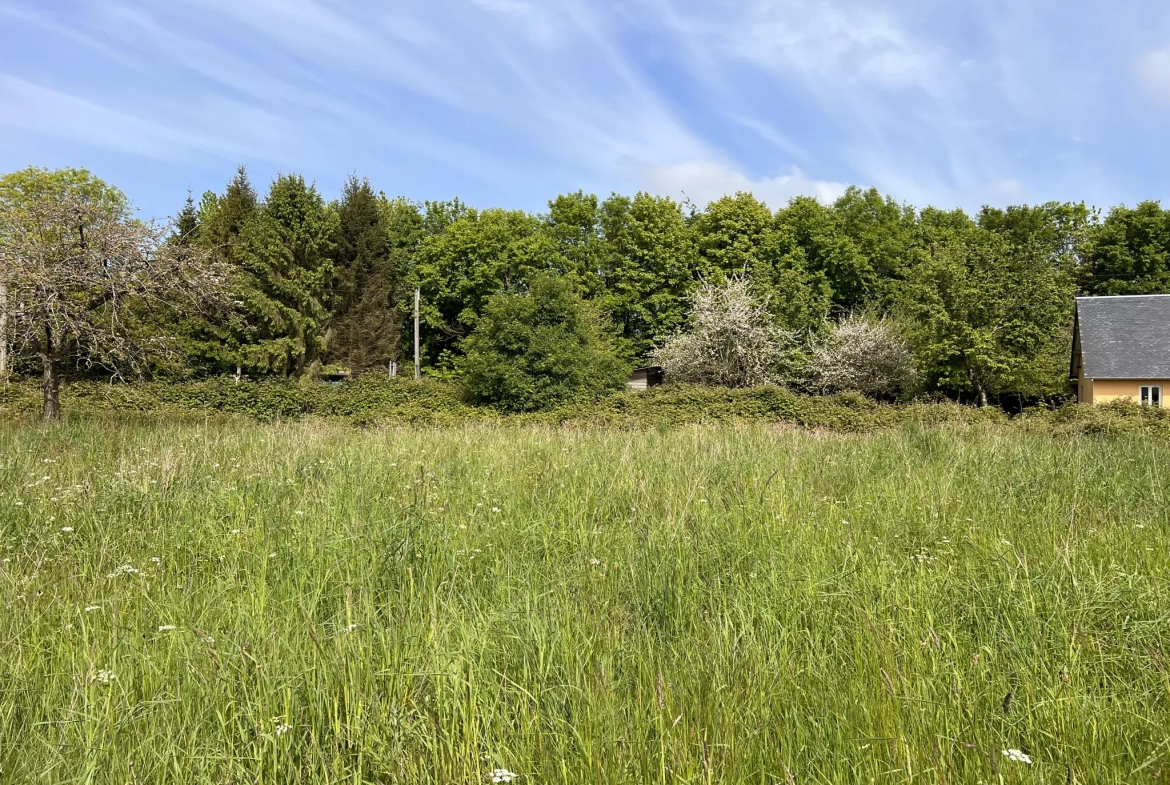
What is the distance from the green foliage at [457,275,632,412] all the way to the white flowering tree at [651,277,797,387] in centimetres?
642

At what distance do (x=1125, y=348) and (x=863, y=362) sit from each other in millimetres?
9318

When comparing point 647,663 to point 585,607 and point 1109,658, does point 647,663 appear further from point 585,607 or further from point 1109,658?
point 1109,658

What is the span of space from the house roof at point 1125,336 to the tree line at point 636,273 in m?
1.35

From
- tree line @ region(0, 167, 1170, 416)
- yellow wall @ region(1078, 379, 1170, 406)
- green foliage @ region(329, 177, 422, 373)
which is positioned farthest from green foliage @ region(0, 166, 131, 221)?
yellow wall @ region(1078, 379, 1170, 406)

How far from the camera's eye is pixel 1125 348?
25000mm

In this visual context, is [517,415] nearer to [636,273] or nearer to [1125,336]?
[636,273]

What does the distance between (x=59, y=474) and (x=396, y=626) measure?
465 centimetres

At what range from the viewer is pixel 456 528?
13.0 ft

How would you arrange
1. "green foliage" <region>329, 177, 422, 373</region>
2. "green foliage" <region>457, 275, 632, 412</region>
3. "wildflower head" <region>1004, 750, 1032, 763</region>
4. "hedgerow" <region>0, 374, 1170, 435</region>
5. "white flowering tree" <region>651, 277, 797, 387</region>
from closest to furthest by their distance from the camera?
"wildflower head" <region>1004, 750, 1032, 763</region> → "hedgerow" <region>0, 374, 1170, 435</region> → "green foliage" <region>457, 275, 632, 412</region> → "white flowering tree" <region>651, 277, 797, 387</region> → "green foliage" <region>329, 177, 422, 373</region>

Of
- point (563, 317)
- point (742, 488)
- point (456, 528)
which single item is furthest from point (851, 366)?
point (456, 528)

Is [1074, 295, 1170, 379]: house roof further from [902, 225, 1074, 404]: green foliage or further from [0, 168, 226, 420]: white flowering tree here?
[0, 168, 226, 420]: white flowering tree

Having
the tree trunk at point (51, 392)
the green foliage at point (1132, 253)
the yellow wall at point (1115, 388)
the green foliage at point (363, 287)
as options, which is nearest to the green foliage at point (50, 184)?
the green foliage at point (363, 287)

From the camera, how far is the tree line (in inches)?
935

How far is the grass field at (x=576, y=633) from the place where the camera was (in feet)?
6.23
